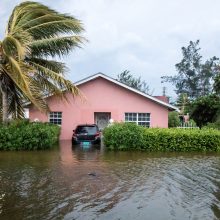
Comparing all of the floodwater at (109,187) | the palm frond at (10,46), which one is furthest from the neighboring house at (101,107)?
the floodwater at (109,187)

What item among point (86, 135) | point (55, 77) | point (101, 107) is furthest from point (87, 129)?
point (101, 107)

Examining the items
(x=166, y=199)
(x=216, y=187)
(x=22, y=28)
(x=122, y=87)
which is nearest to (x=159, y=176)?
(x=216, y=187)

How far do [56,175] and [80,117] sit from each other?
16354 millimetres

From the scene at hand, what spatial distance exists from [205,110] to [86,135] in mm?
16790

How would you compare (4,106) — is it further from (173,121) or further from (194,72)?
(194,72)

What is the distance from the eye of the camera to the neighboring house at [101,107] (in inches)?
1191

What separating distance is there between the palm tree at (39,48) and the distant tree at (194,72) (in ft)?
155

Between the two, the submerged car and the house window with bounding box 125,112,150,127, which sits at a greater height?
the house window with bounding box 125,112,150,127

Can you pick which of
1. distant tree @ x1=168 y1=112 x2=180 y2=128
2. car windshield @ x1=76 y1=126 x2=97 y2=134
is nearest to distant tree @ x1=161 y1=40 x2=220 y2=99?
distant tree @ x1=168 y1=112 x2=180 y2=128

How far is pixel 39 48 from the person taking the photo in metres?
24.2

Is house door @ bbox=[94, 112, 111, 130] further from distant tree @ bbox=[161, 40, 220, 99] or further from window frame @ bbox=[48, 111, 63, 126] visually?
distant tree @ bbox=[161, 40, 220, 99]

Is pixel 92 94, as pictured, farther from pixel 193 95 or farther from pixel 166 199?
pixel 193 95

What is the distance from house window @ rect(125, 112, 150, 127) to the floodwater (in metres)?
10.8

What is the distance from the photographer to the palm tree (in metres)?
23.3
